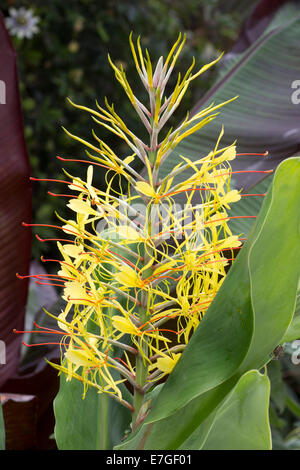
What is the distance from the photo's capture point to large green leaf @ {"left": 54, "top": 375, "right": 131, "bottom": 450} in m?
0.49

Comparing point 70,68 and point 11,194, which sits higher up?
point 70,68

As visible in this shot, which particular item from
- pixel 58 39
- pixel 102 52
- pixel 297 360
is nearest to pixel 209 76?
pixel 102 52

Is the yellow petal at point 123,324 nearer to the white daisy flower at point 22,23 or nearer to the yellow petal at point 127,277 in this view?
the yellow petal at point 127,277

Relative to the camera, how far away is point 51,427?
2.56 ft

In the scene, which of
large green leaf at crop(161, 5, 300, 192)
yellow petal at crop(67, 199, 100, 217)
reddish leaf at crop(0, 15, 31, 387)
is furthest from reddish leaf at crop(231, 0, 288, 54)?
yellow petal at crop(67, 199, 100, 217)

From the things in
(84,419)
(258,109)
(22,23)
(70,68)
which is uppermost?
(22,23)

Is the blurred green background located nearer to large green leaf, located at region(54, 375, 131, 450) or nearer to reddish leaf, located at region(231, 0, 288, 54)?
reddish leaf, located at region(231, 0, 288, 54)

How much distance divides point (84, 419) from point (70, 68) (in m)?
1.53

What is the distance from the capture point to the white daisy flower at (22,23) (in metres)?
1.57

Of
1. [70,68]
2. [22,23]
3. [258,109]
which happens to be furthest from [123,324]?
[70,68]

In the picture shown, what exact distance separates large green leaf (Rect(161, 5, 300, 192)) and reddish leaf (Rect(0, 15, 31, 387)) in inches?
8.6

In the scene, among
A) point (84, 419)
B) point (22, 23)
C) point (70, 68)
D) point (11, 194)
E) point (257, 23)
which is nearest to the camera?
point (84, 419)

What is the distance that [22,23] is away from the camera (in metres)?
1.58

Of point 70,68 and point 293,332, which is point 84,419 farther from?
point 70,68
